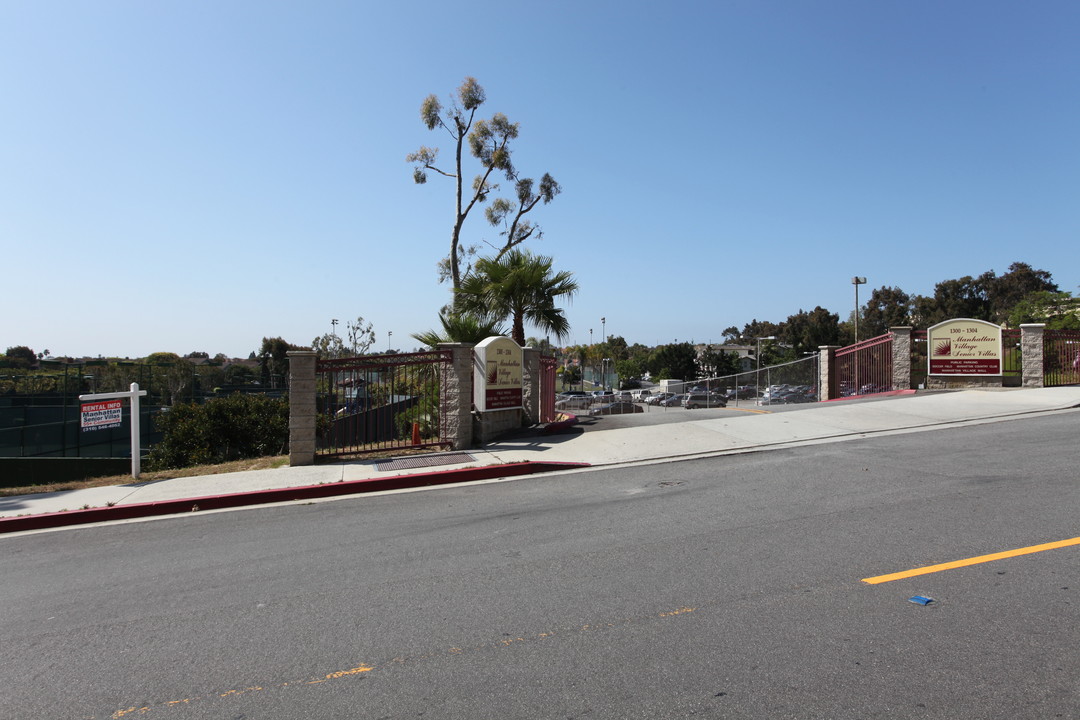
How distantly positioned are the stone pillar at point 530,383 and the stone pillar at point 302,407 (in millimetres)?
4805

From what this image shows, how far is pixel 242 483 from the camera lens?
9406mm

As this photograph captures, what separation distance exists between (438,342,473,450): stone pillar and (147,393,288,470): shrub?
4.88 m

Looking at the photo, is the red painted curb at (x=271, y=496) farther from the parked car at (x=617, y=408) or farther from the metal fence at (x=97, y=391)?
the parked car at (x=617, y=408)

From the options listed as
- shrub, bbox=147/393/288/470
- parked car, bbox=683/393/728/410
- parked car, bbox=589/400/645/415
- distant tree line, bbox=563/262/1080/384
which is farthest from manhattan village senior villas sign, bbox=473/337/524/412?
distant tree line, bbox=563/262/1080/384

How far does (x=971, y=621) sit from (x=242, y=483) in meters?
8.85

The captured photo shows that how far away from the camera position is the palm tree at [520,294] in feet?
52.3

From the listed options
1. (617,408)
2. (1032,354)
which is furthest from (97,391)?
(1032,354)

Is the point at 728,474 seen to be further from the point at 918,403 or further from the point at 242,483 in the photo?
the point at 918,403

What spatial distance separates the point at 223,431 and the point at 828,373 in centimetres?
1737

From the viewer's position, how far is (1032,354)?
17.4m

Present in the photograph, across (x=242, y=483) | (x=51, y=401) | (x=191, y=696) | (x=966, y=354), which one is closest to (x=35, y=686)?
(x=191, y=696)

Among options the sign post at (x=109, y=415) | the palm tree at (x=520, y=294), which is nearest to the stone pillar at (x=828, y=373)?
the palm tree at (x=520, y=294)

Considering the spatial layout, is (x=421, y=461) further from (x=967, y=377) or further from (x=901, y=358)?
(x=967, y=377)

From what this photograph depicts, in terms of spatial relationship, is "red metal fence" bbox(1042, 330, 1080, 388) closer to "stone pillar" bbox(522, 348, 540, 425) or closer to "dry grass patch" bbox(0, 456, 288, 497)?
"stone pillar" bbox(522, 348, 540, 425)
